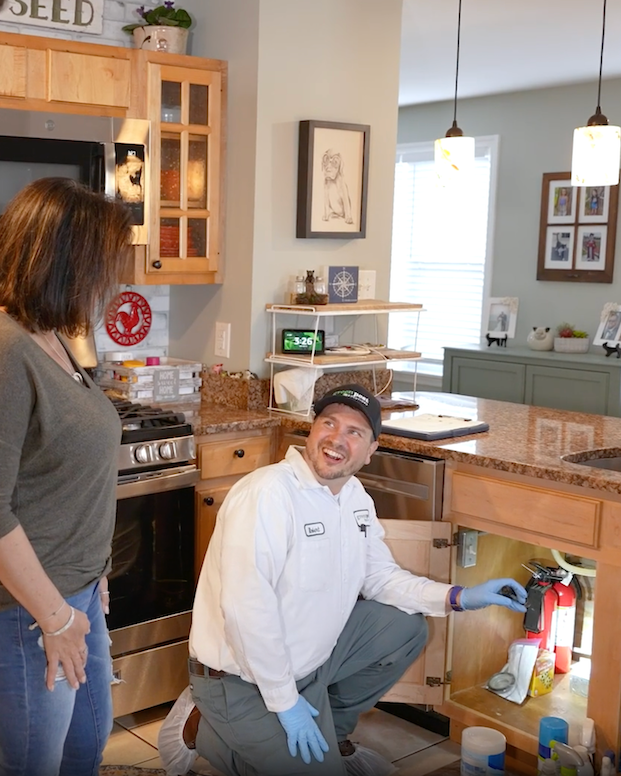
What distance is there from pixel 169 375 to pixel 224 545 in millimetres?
1365

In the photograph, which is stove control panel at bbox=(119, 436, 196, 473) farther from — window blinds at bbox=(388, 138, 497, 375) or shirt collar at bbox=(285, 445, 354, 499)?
window blinds at bbox=(388, 138, 497, 375)

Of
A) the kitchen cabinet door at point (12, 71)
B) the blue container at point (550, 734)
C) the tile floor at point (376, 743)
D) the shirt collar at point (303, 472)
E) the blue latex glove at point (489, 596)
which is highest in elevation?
the kitchen cabinet door at point (12, 71)

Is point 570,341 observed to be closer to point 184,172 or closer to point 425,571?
point 184,172

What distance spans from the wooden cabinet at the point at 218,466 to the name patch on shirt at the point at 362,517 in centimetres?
71

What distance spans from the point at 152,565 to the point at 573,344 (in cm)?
342

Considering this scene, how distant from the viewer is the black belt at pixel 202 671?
2.37 m

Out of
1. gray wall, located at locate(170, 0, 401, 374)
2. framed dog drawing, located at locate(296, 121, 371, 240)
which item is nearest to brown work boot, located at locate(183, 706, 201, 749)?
gray wall, located at locate(170, 0, 401, 374)

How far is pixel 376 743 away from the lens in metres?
2.91

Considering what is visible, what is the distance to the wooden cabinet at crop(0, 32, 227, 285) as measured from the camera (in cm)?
310

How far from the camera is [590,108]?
5.69 meters

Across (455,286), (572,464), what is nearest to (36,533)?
(572,464)

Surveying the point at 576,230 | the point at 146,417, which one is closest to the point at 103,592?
the point at 146,417

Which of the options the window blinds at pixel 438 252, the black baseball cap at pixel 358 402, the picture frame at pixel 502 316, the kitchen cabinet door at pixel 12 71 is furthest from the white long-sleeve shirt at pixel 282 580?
the window blinds at pixel 438 252

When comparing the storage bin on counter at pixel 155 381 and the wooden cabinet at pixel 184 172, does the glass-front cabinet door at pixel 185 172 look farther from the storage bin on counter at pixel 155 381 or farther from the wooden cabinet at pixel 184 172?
the storage bin on counter at pixel 155 381
